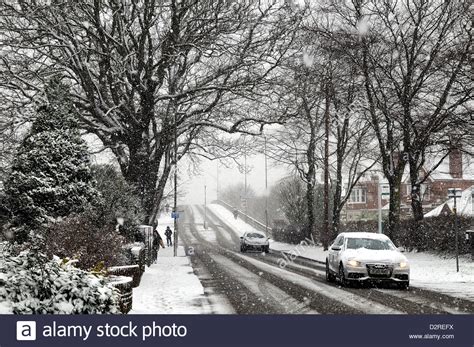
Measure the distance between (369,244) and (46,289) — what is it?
1197 centimetres

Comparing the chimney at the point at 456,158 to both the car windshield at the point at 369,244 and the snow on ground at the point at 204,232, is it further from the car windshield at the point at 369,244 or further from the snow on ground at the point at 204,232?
the snow on ground at the point at 204,232

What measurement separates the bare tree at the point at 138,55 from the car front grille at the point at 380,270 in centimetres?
776

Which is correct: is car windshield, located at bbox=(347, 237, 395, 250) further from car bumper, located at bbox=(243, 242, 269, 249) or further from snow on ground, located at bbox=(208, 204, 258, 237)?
snow on ground, located at bbox=(208, 204, 258, 237)

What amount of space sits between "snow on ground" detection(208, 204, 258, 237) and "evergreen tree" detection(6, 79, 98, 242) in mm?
56802

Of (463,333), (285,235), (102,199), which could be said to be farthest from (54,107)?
(285,235)

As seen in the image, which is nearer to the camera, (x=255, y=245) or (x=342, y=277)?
(x=342, y=277)

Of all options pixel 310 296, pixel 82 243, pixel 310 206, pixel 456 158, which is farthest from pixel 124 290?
pixel 456 158

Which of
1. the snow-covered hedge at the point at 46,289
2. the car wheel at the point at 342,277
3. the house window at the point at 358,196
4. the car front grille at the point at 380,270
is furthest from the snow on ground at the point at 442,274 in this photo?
the house window at the point at 358,196

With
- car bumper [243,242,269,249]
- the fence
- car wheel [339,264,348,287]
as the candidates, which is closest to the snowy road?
car wheel [339,264,348,287]

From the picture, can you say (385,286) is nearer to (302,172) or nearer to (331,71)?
(331,71)

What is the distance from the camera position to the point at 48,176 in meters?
15.9

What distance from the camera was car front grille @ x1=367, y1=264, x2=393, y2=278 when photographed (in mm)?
16188

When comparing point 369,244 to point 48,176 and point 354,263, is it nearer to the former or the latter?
point 354,263

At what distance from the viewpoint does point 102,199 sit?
1653 centimetres
